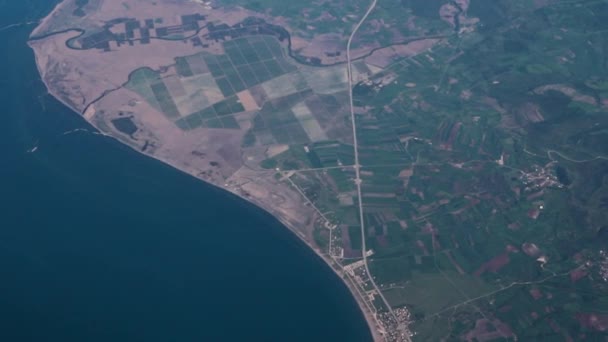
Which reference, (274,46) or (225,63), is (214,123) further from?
(274,46)

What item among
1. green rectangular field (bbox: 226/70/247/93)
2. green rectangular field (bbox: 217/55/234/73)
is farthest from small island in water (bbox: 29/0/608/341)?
green rectangular field (bbox: 226/70/247/93)

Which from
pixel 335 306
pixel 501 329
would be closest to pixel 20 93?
pixel 335 306

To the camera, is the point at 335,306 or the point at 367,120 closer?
the point at 335,306

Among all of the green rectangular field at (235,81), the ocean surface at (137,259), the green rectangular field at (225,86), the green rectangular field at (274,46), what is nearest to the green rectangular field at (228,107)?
the green rectangular field at (225,86)

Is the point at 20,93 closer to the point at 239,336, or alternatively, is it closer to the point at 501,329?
the point at 239,336

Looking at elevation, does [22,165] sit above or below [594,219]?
above

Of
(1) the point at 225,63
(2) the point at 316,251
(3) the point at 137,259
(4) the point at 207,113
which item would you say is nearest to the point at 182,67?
(1) the point at 225,63

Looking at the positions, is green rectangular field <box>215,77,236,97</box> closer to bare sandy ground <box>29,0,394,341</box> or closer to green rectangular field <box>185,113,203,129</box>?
bare sandy ground <box>29,0,394,341</box>
